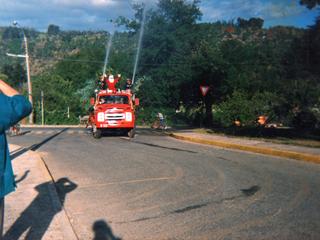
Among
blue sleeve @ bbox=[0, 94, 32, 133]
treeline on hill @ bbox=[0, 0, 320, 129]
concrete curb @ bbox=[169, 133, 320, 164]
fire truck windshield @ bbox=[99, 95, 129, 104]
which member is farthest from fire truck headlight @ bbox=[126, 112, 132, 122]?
blue sleeve @ bbox=[0, 94, 32, 133]

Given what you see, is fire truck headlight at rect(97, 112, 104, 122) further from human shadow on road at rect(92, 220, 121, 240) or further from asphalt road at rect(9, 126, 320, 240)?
human shadow on road at rect(92, 220, 121, 240)

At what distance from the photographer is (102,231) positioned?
20.5 ft

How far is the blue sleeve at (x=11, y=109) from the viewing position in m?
3.15

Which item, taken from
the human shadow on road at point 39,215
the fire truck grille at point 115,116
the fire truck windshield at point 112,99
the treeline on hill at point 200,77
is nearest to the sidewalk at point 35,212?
the human shadow on road at point 39,215

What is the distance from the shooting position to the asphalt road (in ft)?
20.3

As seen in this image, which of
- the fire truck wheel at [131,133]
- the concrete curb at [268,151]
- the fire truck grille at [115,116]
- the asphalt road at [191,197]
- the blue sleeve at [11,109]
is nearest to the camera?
the blue sleeve at [11,109]

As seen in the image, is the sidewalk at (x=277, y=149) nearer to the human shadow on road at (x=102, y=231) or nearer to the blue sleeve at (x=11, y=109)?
the human shadow on road at (x=102, y=231)

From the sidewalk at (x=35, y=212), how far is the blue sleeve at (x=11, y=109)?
2899 millimetres

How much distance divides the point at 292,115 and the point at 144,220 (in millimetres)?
19384

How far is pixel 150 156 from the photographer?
14.6 m

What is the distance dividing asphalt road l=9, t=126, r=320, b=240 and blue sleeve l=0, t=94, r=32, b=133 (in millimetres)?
3096

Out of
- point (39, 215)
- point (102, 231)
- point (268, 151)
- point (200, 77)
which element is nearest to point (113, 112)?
point (268, 151)

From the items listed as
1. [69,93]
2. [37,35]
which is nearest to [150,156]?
[69,93]

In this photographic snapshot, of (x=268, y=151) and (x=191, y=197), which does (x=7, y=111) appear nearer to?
(x=191, y=197)
